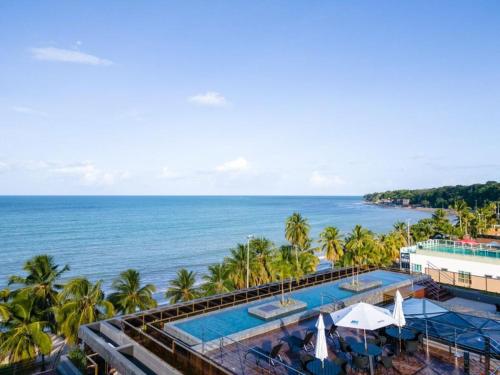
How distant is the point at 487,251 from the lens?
29484mm

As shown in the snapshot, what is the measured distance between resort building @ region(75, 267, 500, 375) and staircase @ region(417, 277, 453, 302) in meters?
3.68

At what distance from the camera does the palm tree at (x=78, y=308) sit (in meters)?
23.9

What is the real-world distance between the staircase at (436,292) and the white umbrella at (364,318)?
984 centimetres

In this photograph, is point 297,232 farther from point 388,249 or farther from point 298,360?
point 298,360

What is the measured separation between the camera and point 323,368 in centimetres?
1042

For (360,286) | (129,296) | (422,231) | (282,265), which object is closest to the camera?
(360,286)

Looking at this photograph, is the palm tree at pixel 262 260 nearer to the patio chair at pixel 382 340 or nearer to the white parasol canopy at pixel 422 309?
the white parasol canopy at pixel 422 309

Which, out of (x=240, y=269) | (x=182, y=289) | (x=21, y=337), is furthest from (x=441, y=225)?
(x=21, y=337)

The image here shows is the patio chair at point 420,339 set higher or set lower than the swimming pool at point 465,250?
lower

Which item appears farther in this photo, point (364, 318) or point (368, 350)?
point (364, 318)

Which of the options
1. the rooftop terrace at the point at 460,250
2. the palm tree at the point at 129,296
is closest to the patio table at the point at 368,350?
the palm tree at the point at 129,296

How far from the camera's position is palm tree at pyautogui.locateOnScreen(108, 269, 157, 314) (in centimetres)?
2670

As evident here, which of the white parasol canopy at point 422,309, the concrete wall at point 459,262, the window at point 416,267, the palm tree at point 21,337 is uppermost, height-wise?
the white parasol canopy at point 422,309

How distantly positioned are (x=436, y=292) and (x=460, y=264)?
41.3 ft
